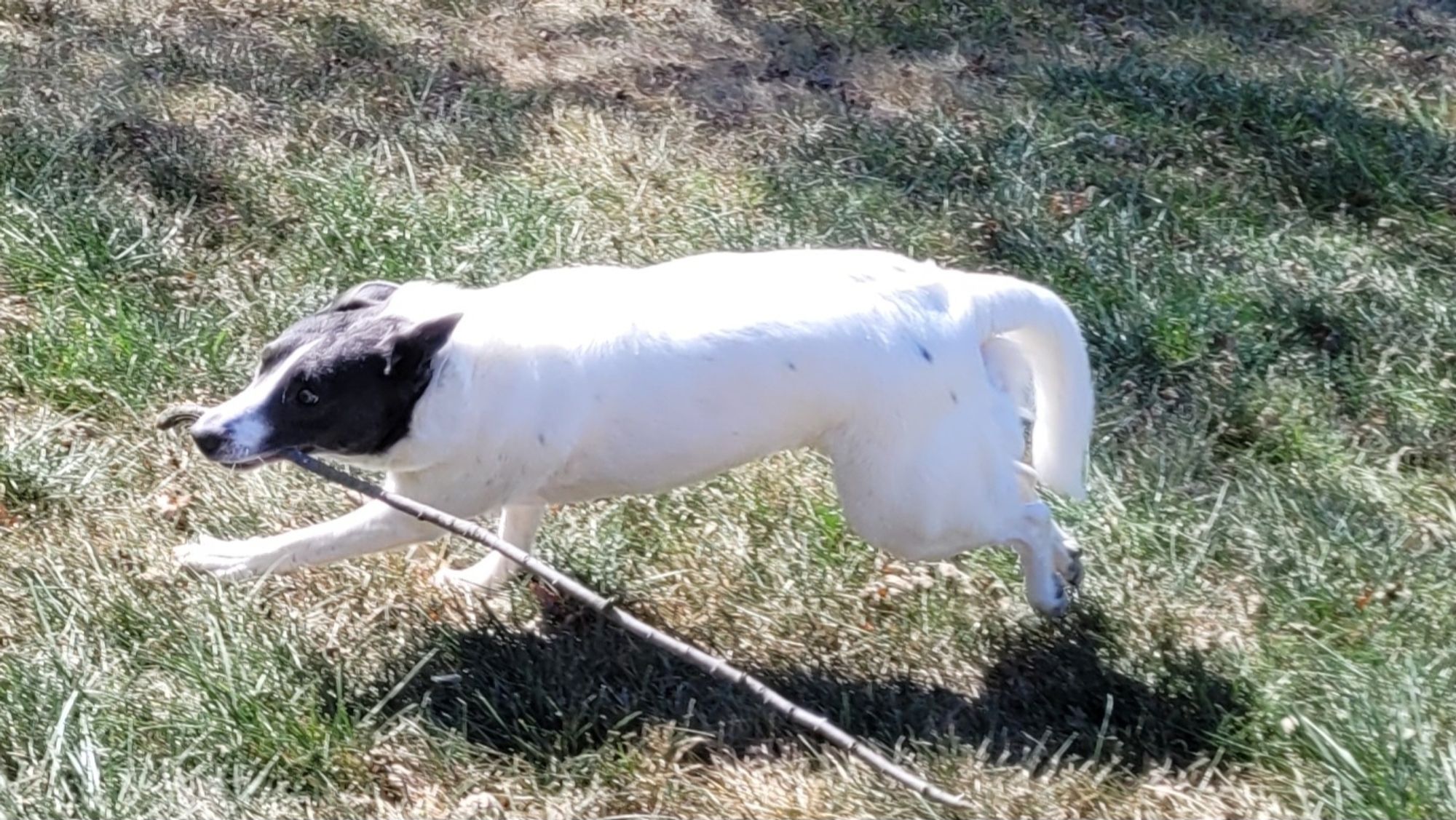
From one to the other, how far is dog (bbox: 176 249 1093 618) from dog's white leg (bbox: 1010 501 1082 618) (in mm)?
126

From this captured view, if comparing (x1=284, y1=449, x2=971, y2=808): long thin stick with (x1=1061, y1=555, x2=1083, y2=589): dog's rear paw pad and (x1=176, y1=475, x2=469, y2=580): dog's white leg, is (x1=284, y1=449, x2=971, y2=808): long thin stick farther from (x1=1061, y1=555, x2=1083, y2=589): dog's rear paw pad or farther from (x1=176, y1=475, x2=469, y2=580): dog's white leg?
(x1=1061, y1=555, x2=1083, y2=589): dog's rear paw pad

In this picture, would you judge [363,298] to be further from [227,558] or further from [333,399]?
[227,558]

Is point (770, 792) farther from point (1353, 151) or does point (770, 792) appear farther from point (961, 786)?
point (1353, 151)

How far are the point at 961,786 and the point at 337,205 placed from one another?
11.6ft

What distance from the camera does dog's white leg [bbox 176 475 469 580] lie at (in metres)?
3.79

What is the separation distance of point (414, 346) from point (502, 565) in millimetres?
897

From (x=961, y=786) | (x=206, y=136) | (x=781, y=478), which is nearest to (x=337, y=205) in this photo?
(x=206, y=136)

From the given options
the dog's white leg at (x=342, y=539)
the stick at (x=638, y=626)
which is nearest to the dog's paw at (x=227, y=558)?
the dog's white leg at (x=342, y=539)

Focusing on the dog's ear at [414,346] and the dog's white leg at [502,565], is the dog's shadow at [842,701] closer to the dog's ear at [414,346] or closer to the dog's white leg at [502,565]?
the dog's white leg at [502,565]

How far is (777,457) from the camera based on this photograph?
16.1 ft

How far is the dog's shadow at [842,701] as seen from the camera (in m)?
3.73

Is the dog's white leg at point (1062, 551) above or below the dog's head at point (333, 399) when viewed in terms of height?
below

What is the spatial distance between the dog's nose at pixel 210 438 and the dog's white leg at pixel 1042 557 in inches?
76.9

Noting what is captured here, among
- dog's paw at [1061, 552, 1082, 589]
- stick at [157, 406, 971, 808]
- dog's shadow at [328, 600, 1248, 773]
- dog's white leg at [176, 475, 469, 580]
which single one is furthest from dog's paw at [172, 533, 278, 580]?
dog's paw at [1061, 552, 1082, 589]
